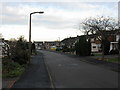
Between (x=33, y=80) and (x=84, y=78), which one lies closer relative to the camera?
(x=33, y=80)

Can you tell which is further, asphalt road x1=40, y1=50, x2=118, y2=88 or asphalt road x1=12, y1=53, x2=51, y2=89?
asphalt road x1=40, y1=50, x2=118, y2=88

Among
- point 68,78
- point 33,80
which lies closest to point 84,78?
point 68,78

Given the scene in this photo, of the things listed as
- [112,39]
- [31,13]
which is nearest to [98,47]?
[112,39]

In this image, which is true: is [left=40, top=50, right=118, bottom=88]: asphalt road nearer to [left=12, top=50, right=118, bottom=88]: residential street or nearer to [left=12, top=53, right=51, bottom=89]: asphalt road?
[left=12, top=50, right=118, bottom=88]: residential street

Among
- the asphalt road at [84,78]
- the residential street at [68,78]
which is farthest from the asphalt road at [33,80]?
the asphalt road at [84,78]

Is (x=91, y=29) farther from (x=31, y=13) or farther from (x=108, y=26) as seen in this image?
(x=31, y=13)

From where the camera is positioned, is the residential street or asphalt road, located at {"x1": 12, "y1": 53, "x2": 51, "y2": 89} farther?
the residential street

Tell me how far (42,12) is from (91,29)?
671 inches

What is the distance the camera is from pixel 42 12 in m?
27.4

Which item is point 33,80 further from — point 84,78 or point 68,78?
point 84,78

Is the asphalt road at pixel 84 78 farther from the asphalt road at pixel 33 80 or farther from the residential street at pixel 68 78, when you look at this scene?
the asphalt road at pixel 33 80

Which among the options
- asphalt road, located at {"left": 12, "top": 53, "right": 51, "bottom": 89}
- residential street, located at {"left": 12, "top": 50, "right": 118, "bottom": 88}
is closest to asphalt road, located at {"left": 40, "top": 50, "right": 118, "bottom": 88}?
residential street, located at {"left": 12, "top": 50, "right": 118, "bottom": 88}

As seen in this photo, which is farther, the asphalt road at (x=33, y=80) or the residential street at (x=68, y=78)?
the residential street at (x=68, y=78)

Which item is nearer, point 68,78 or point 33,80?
point 33,80
